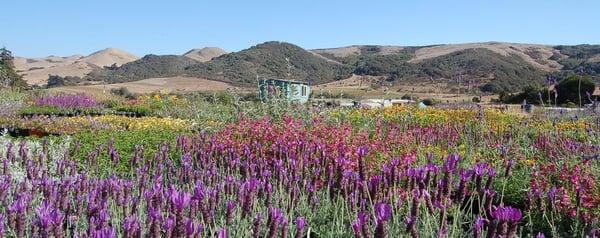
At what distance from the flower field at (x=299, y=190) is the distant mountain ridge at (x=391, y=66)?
66.5 metres

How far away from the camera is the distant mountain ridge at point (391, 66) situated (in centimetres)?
9094

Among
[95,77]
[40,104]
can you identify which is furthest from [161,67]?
[40,104]

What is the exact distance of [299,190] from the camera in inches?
153

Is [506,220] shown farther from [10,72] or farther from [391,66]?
[391,66]

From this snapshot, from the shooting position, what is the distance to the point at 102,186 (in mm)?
3449

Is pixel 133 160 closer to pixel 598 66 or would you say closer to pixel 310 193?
pixel 310 193

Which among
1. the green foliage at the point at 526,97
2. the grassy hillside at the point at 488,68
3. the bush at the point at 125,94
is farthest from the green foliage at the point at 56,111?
the grassy hillside at the point at 488,68

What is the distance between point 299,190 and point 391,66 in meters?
109

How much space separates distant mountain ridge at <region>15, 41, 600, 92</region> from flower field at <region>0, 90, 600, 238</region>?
66479 mm

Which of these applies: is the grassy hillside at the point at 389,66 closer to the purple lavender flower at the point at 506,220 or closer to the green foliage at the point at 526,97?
the green foliage at the point at 526,97

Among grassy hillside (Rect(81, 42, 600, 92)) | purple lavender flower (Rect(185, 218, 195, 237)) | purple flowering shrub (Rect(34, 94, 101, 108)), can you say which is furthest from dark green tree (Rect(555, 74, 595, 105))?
grassy hillside (Rect(81, 42, 600, 92))

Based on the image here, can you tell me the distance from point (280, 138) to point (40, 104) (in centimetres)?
1455

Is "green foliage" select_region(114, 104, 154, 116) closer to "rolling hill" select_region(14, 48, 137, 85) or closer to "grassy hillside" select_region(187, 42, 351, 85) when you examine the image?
"rolling hill" select_region(14, 48, 137, 85)

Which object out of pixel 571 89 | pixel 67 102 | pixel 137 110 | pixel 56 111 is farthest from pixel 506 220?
pixel 571 89
